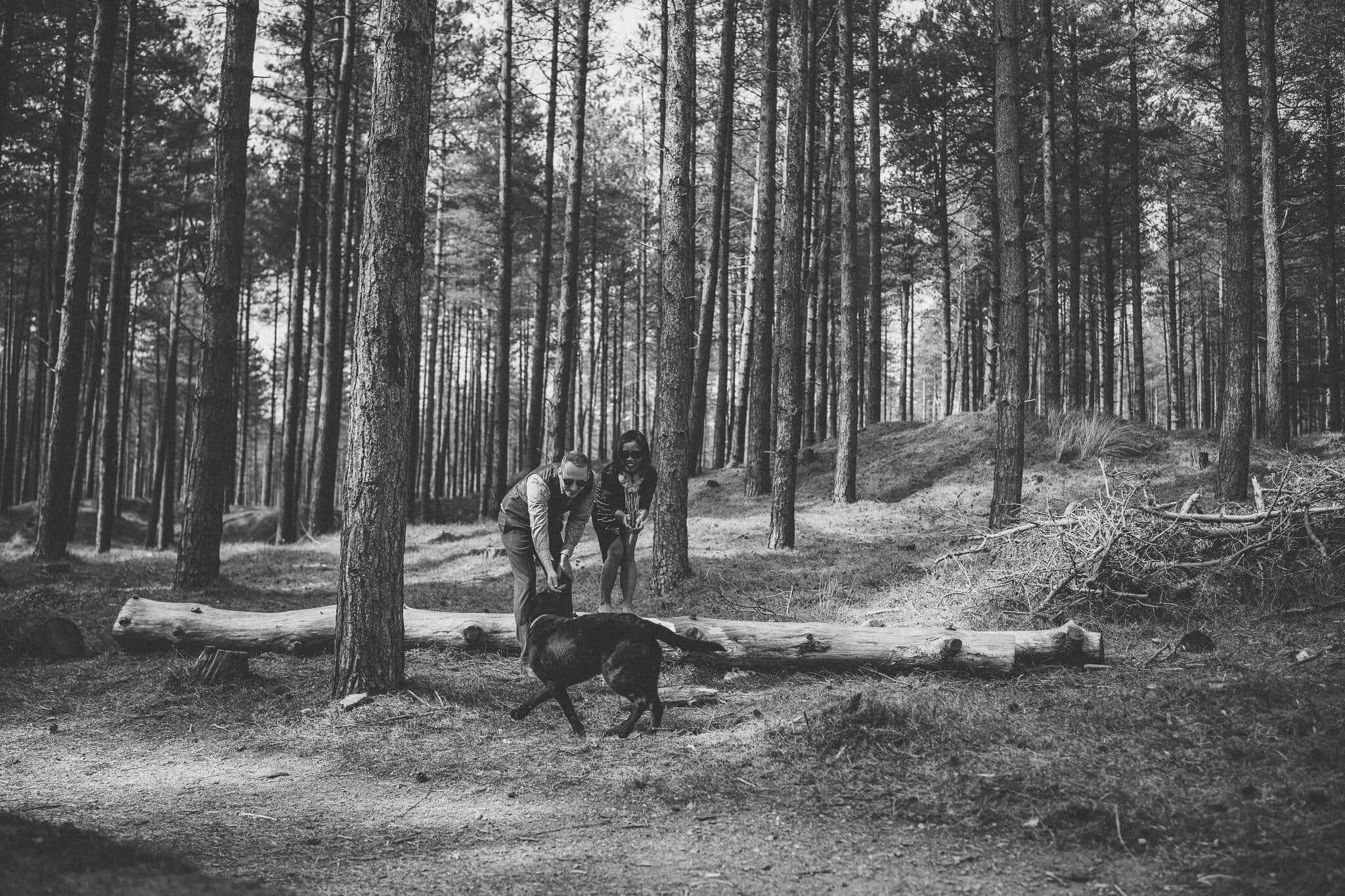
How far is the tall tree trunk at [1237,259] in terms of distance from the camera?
9.63 m

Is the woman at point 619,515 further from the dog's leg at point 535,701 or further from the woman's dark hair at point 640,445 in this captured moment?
the dog's leg at point 535,701

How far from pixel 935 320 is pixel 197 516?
1399 inches

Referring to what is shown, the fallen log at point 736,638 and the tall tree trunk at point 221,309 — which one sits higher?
the tall tree trunk at point 221,309

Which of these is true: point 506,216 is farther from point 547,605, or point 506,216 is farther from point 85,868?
point 85,868

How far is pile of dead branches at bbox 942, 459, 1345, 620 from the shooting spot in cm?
663

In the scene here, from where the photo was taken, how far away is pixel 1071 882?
2.97 meters

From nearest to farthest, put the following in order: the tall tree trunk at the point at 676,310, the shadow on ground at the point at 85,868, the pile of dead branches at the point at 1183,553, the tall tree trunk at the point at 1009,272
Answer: the shadow on ground at the point at 85,868 < the pile of dead branches at the point at 1183,553 < the tall tree trunk at the point at 676,310 < the tall tree trunk at the point at 1009,272

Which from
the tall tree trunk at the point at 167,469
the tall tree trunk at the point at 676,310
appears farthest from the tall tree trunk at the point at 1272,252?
the tall tree trunk at the point at 167,469

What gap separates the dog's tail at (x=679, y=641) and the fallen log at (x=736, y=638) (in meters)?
0.27

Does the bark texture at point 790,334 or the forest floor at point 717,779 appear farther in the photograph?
the bark texture at point 790,334

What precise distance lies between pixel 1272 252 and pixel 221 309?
1797 centimetres

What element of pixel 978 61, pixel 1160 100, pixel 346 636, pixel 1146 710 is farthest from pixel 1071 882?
pixel 1160 100

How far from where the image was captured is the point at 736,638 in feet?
20.6

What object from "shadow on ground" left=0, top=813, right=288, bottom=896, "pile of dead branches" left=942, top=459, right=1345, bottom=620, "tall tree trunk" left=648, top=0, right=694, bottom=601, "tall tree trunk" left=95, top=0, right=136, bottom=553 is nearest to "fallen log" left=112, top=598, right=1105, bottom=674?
"pile of dead branches" left=942, top=459, right=1345, bottom=620
